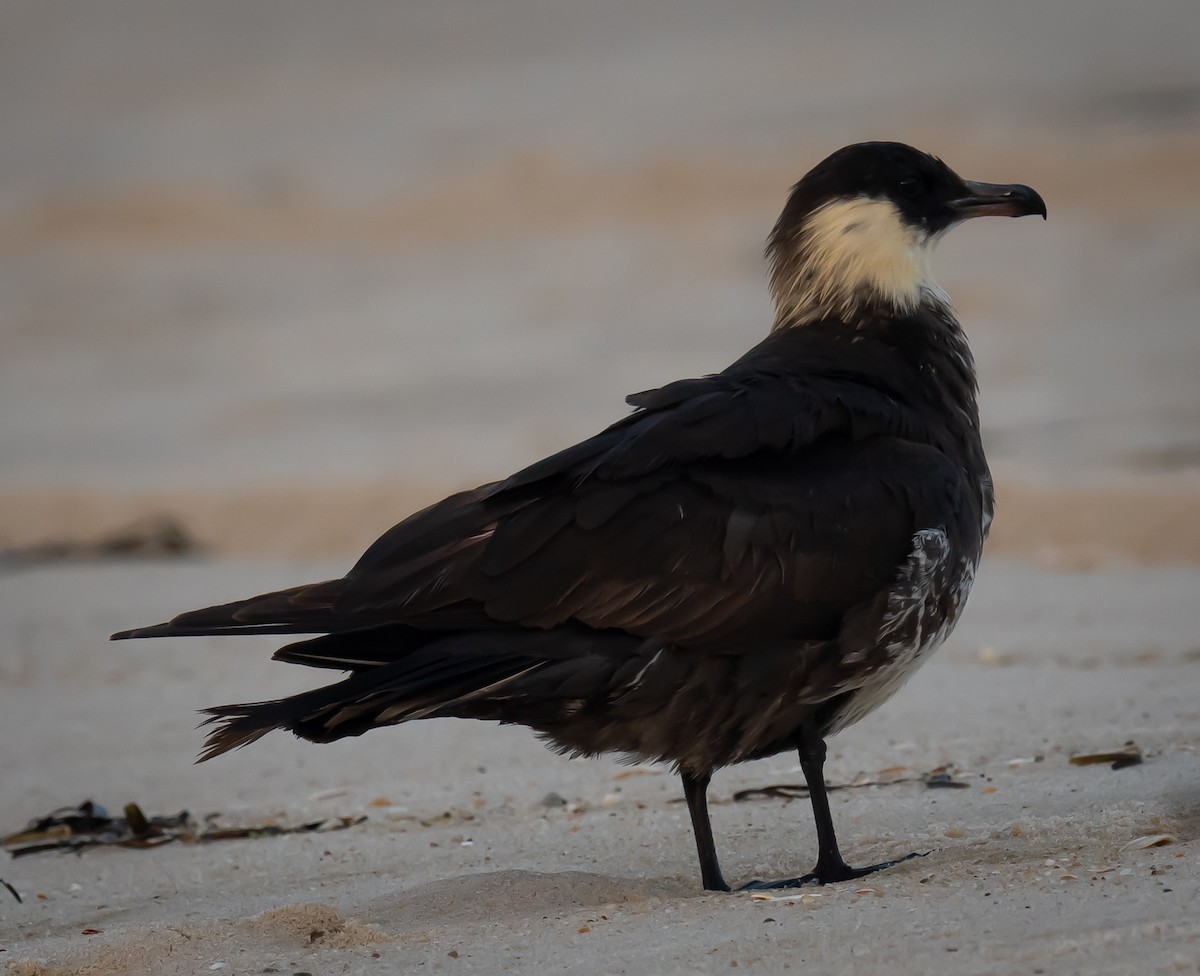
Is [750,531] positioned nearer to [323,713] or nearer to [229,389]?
[323,713]

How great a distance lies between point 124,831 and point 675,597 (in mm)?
2399

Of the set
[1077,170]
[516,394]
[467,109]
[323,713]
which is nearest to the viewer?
[323,713]

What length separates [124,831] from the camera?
6297 millimetres

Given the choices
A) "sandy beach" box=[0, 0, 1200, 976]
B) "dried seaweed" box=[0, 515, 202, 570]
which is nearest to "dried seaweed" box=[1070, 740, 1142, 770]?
"sandy beach" box=[0, 0, 1200, 976]

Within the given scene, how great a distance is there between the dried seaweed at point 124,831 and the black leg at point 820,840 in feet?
5.70

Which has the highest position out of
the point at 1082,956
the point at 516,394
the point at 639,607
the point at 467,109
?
the point at 467,109

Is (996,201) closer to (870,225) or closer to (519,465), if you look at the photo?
(870,225)

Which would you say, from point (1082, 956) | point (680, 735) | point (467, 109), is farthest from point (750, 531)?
point (467, 109)

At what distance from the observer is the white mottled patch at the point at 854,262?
6.10 metres

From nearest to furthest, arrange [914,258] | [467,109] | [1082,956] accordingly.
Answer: [1082,956] < [914,258] < [467,109]

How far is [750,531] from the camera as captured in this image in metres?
5.00

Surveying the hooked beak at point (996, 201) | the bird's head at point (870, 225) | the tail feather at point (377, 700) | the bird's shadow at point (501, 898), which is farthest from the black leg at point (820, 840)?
the hooked beak at point (996, 201)

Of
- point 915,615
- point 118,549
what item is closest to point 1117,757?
point 915,615

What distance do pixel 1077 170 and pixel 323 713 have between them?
1823 cm
